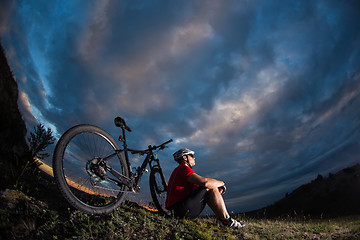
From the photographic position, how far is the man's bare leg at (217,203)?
4727 millimetres

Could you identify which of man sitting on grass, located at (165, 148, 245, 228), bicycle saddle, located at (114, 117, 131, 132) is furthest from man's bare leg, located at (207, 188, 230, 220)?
bicycle saddle, located at (114, 117, 131, 132)

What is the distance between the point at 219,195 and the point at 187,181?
898 mm

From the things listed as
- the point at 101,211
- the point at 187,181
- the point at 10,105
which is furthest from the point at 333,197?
the point at 10,105

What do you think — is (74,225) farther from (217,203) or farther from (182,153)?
(217,203)

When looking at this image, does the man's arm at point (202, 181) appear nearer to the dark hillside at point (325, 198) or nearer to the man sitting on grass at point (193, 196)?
the man sitting on grass at point (193, 196)

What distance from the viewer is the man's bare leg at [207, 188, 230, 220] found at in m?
4.73

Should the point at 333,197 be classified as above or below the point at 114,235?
below

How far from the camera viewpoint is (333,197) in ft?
104

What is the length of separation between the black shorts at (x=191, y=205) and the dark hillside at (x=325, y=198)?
92.6 ft

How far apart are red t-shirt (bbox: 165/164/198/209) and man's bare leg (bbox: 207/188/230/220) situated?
0.50 m

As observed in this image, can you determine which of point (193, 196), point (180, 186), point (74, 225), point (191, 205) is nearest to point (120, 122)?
point (180, 186)

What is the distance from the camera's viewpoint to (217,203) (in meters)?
4.73

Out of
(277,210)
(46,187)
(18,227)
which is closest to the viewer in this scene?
(18,227)

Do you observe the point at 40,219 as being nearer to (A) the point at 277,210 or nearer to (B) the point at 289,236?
(B) the point at 289,236
